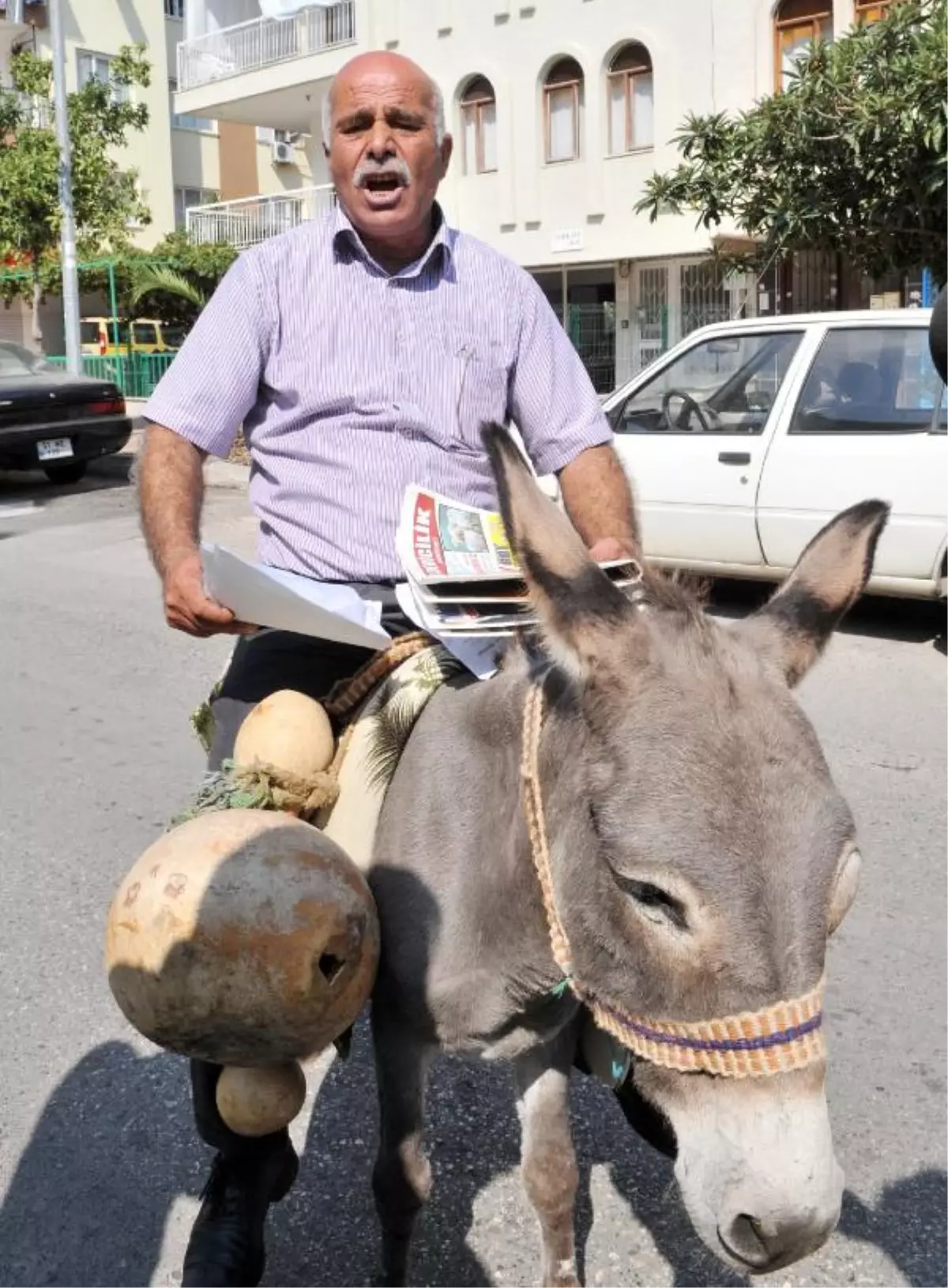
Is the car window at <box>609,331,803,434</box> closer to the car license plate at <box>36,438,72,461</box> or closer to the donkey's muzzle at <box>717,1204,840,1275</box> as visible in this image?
the donkey's muzzle at <box>717,1204,840,1275</box>

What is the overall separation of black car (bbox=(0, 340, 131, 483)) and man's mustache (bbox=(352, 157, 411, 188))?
12744 millimetres

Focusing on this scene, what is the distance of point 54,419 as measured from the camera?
49.2 ft

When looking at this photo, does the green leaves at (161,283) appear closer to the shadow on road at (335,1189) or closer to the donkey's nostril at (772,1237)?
the shadow on road at (335,1189)

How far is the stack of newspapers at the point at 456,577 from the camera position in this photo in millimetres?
2201

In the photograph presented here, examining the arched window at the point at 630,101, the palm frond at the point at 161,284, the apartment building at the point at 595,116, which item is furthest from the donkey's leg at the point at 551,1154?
the palm frond at the point at 161,284

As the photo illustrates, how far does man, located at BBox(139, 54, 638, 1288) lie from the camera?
273 centimetres

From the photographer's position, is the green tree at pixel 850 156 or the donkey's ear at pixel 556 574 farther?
the green tree at pixel 850 156

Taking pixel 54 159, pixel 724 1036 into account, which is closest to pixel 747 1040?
pixel 724 1036

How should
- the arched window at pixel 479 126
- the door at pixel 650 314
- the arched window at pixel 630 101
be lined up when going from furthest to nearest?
the arched window at pixel 479 126 < the door at pixel 650 314 < the arched window at pixel 630 101

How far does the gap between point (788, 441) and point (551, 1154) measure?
6.48 meters

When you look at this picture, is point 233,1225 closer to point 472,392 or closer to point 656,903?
point 656,903

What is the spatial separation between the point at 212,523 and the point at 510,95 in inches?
552

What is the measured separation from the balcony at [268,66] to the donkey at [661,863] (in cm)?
2575

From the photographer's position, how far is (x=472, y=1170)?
10.6 ft
